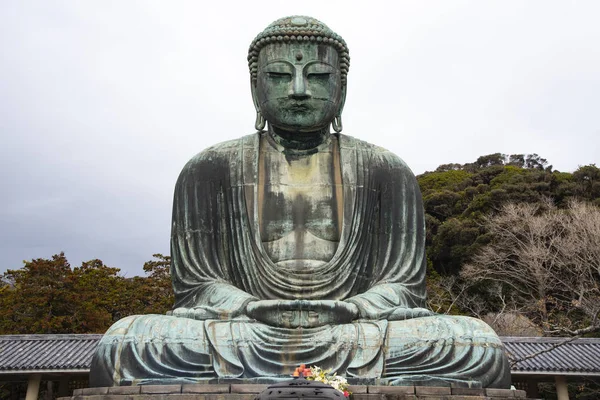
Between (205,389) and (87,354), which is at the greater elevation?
(87,354)

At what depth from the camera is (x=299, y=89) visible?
693 cm

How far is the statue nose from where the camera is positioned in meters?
6.93

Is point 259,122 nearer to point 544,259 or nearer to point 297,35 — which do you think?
point 297,35

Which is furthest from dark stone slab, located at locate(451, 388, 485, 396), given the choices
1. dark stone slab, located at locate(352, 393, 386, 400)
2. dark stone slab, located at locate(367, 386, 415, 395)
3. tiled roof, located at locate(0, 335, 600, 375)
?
tiled roof, located at locate(0, 335, 600, 375)

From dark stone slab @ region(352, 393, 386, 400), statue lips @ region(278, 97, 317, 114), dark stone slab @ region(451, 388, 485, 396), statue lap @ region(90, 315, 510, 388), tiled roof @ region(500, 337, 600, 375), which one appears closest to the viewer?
dark stone slab @ region(352, 393, 386, 400)

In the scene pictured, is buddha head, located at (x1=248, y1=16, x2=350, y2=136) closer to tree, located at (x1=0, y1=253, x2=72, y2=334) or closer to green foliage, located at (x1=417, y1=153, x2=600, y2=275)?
tree, located at (x1=0, y1=253, x2=72, y2=334)

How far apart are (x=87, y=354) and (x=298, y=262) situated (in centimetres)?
1442

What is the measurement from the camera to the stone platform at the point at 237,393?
4918mm

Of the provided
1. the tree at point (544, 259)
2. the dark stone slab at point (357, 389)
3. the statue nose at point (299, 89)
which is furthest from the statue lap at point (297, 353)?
the tree at point (544, 259)

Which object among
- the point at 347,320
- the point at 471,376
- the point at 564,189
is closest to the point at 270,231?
the point at 347,320

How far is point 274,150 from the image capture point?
741cm

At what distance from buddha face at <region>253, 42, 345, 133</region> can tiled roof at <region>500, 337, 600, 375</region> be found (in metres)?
12.0

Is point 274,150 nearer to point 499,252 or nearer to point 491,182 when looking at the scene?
point 499,252

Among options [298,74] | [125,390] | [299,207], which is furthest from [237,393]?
[298,74]
